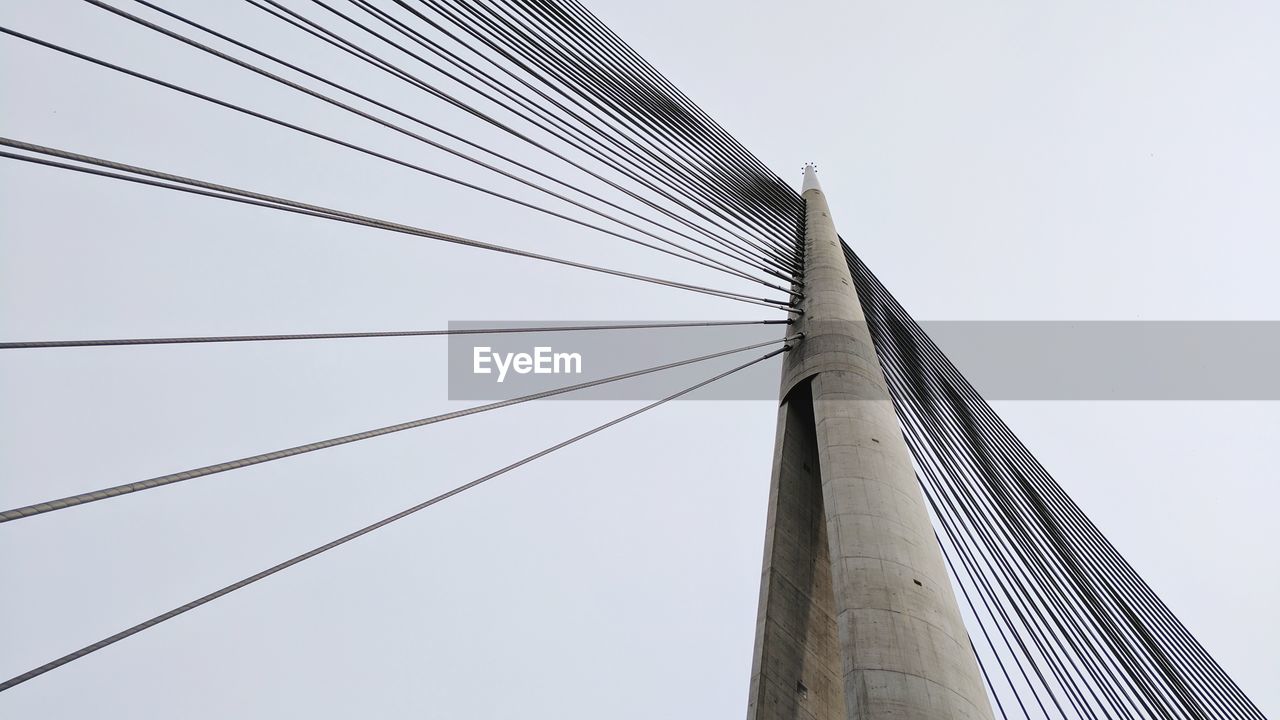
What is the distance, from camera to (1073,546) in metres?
10.1

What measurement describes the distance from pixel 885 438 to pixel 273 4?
553 cm

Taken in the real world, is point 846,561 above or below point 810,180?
below

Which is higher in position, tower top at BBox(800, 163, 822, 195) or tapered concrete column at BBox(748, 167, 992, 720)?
tower top at BBox(800, 163, 822, 195)

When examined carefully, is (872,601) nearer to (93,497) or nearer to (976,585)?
(976,585)

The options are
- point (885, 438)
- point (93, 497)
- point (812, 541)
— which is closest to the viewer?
point (93, 497)

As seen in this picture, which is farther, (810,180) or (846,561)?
(810,180)

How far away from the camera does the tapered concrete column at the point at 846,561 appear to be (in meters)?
5.62

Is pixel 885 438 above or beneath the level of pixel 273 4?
beneath

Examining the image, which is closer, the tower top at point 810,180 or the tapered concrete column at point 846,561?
the tapered concrete column at point 846,561

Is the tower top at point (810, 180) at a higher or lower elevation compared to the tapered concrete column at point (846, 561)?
higher

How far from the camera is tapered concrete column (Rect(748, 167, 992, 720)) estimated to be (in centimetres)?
562

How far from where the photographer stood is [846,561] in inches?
253

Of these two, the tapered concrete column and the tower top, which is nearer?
the tapered concrete column

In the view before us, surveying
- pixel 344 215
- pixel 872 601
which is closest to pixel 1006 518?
pixel 872 601
